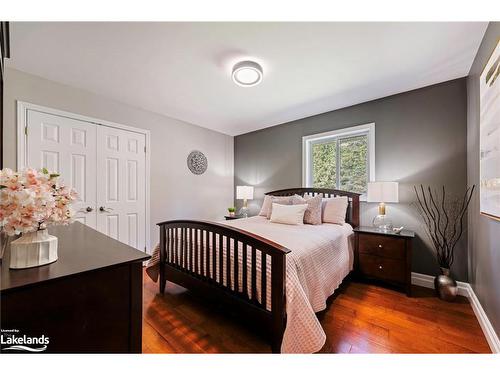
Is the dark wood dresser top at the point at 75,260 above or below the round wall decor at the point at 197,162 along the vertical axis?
below

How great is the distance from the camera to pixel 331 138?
3.42m

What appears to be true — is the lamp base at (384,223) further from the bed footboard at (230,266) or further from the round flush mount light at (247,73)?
the round flush mount light at (247,73)

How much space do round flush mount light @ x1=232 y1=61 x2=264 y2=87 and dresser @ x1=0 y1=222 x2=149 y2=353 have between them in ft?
6.29

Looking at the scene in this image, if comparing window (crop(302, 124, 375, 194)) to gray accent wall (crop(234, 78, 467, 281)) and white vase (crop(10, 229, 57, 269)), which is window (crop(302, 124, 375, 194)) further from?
white vase (crop(10, 229, 57, 269))

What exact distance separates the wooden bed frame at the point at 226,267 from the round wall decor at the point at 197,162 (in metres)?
1.75

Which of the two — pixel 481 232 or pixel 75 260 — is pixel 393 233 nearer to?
pixel 481 232

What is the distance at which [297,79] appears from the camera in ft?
7.89

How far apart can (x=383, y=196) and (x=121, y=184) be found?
3424mm

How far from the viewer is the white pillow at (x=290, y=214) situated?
2715mm

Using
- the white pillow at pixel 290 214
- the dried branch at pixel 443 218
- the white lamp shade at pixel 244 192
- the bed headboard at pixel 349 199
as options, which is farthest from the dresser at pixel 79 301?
the white lamp shade at pixel 244 192

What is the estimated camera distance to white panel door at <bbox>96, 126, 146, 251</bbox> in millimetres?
2865
